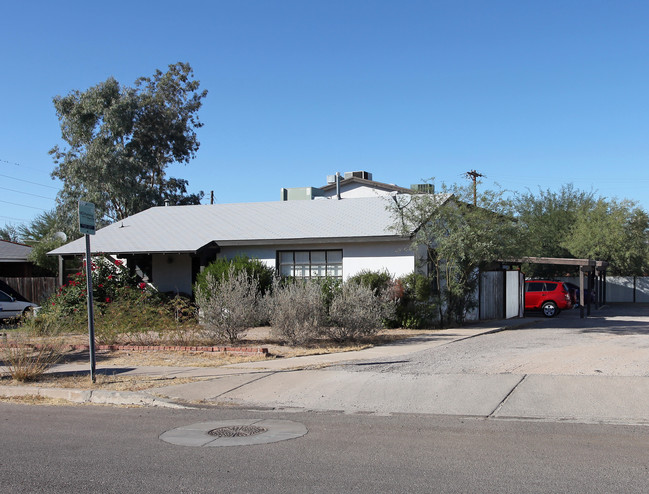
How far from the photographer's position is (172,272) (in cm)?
2441

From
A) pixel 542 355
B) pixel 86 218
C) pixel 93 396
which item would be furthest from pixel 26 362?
pixel 542 355

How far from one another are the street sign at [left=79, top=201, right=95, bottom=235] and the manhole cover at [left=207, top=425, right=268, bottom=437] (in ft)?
14.4

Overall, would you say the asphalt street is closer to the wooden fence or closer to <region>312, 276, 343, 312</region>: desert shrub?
<region>312, 276, 343, 312</region>: desert shrub

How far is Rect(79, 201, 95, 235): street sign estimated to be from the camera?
34.3 feet

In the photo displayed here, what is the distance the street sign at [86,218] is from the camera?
1047 cm

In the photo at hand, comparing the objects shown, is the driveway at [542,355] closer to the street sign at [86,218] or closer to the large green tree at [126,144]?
the street sign at [86,218]

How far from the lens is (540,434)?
7527 mm

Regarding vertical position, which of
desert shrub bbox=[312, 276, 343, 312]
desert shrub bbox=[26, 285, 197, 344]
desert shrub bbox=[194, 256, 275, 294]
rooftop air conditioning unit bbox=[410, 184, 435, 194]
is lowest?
desert shrub bbox=[26, 285, 197, 344]

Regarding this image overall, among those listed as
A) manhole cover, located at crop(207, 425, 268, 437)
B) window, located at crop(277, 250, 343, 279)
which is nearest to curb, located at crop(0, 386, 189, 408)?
manhole cover, located at crop(207, 425, 268, 437)

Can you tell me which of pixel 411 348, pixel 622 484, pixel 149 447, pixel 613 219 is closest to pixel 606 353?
pixel 411 348

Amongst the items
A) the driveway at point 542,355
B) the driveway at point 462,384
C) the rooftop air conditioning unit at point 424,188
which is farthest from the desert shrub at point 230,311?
the rooftop air conditioning unit at point 424,188

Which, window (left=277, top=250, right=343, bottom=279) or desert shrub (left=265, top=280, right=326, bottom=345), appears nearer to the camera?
desert shrub (left=265, top=280, right=326, bottom=345)

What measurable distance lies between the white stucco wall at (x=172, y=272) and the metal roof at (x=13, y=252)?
518 inches

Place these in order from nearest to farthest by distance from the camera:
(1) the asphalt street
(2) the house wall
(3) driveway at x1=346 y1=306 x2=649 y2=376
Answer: (1) the asphalt street, (3) driveway at x1=346 y1=306 x2=649 y2=376, (2) the house wall
